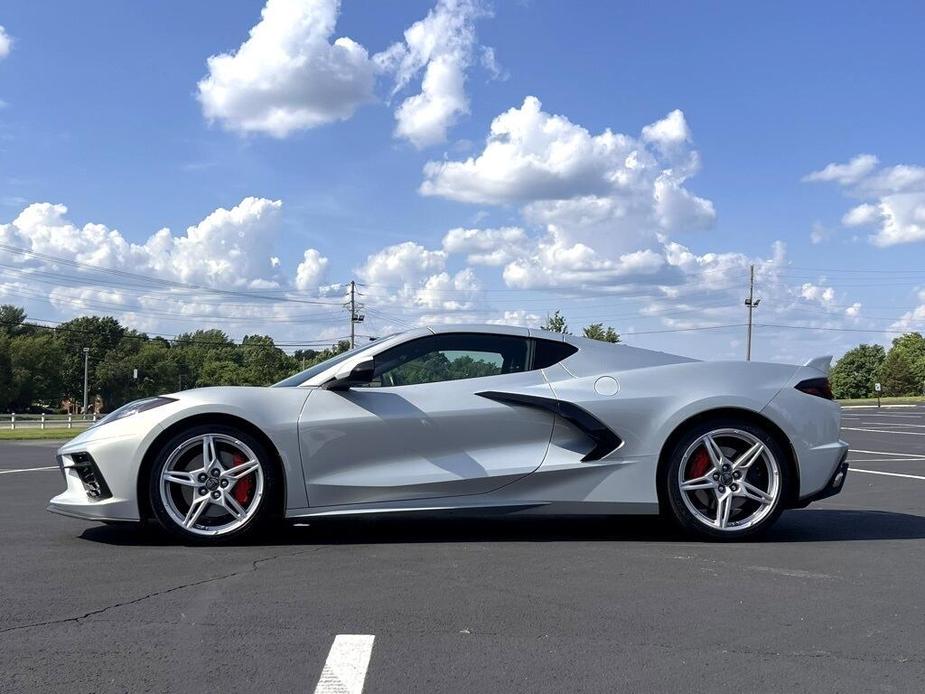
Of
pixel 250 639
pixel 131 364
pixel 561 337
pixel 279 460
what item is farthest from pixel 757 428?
pixel 131 364

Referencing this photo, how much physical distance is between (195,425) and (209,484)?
35cm

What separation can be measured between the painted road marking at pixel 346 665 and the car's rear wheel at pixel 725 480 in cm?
267

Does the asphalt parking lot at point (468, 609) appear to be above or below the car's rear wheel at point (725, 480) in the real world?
below

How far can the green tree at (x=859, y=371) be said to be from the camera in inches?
5413

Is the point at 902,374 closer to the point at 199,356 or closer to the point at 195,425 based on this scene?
the point at 199,356

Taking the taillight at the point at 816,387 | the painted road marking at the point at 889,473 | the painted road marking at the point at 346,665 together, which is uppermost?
the taillight at the point at 816,387

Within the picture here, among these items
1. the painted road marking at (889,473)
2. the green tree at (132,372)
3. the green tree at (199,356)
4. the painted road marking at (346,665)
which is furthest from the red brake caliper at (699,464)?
the green tree at (132,372)

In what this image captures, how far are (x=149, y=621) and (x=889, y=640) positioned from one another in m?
2.90

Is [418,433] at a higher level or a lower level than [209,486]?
higher

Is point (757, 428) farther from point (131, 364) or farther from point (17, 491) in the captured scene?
point (131, 364)

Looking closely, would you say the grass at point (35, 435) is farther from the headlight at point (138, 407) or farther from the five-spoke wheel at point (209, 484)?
the five-spoke wheel at point (209, 484)

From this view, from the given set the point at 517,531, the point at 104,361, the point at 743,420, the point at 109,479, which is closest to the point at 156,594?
the point at 109,479

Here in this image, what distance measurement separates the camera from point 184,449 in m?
5.02

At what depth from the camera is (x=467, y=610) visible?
3.67 m
